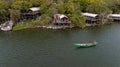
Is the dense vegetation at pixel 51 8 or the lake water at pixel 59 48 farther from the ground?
the dense vegetation at pixel 51 8

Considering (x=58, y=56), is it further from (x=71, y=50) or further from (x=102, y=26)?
(x=102, y=26)

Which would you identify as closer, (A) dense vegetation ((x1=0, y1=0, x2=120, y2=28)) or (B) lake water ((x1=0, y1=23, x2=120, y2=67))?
(B) lake water ((x1=0, y1=23, x2=120, y2=67))

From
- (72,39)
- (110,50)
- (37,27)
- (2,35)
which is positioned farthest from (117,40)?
(2,35)

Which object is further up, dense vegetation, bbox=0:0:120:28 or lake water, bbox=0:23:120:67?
dense vegetation, bbox=0:0:120:28

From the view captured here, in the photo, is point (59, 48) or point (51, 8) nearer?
point (59, 48)

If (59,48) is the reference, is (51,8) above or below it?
above
